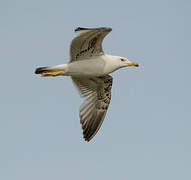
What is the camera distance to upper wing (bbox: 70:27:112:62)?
12879 mm

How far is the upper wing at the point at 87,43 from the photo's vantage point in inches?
507

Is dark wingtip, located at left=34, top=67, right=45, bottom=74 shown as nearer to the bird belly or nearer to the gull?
the gull

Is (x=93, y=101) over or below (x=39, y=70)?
below

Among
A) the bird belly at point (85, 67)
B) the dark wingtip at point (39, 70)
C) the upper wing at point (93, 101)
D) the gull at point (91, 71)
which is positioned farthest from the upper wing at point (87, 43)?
the upper wing at point (93, 101)

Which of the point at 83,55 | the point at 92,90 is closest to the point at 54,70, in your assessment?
the point at 83,55

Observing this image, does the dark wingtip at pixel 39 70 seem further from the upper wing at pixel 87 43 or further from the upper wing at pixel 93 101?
the upper wing at pixel 93 101

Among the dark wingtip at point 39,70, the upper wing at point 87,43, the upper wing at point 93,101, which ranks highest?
the upper wing at point 87,43

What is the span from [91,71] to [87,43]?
0.90m

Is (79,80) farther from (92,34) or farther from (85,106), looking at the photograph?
(92,34)

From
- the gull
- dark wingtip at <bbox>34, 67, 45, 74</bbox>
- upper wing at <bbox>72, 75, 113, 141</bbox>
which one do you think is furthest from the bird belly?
upper wing at <bbox>72, 75, 113, 141</bbox>

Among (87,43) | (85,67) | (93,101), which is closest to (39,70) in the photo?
(85,67)

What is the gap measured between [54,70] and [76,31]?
1.75 metres

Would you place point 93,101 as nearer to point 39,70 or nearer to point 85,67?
point 85,67

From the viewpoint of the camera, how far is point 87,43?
1352 centimetres
